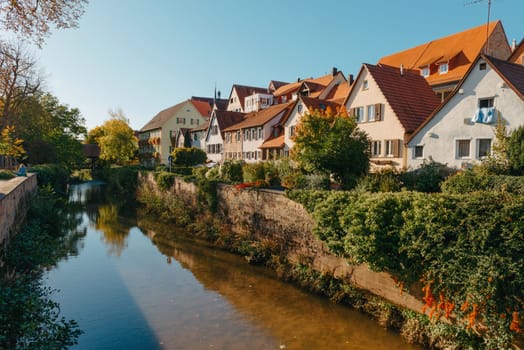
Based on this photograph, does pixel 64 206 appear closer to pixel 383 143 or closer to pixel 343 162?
pixel 343 162

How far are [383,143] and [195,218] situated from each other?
13905mm

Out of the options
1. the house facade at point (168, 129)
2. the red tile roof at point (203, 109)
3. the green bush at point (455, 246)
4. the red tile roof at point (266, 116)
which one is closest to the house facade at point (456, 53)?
the red tile roof at point (266, 116)

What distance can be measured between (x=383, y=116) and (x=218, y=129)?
1054 inches

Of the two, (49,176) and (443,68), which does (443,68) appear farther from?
(49,176)

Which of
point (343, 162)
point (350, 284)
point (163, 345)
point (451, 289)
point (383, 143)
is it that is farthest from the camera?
point (383, 143)

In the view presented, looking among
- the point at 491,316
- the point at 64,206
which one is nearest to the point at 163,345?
the point at 491,316

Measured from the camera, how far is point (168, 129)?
212ft

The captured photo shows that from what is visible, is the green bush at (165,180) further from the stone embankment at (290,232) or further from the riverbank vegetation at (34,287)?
the stone embankment at (290,232)

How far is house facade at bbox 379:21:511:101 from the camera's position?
97.9ft

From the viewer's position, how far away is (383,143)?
2466 centimetres

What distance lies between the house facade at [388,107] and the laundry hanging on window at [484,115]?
4697 mm

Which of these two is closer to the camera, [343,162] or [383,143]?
[343,162]

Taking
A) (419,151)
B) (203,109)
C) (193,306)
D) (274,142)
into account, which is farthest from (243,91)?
(193,306)

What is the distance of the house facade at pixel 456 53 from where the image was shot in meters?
29.8
